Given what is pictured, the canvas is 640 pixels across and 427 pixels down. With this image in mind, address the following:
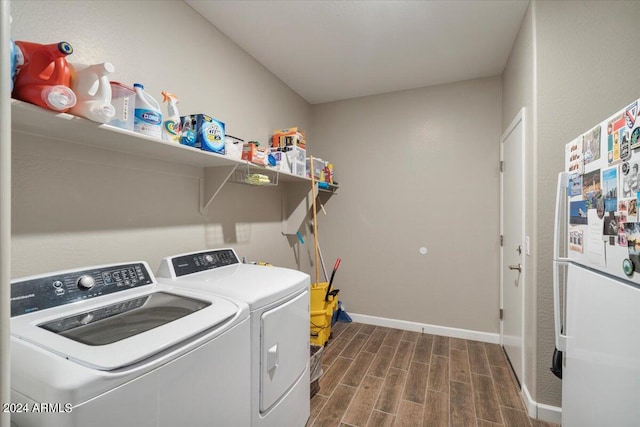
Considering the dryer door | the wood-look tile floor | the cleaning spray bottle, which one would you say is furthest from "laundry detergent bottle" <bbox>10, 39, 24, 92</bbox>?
the wood-look tile floor

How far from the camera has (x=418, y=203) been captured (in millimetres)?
3082

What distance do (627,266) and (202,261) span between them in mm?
1807

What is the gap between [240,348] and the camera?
3.53 ft

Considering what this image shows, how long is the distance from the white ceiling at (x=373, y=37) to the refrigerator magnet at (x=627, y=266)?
5.96ft

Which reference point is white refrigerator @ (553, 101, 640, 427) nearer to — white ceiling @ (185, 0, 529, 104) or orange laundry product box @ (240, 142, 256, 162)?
white ceiling @ (185, 0, 529, 104)

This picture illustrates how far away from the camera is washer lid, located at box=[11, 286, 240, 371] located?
0.73 metres

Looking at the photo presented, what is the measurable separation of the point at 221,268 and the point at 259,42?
182 centimetres

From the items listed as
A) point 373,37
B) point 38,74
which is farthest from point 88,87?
point 373,37

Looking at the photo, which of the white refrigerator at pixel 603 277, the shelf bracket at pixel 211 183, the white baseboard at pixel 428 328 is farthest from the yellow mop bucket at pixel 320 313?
the white refrigerator at pixel 603 277

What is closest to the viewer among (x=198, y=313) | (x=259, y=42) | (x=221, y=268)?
(x=198, y=313)

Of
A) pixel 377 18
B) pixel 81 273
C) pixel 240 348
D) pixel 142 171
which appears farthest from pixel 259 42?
pixel 240 348

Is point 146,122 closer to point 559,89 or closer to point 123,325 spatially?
point 123,325

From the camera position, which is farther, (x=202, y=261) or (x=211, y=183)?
(x=211, y=183)

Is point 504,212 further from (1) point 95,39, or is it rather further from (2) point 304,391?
(1) point 95,39
